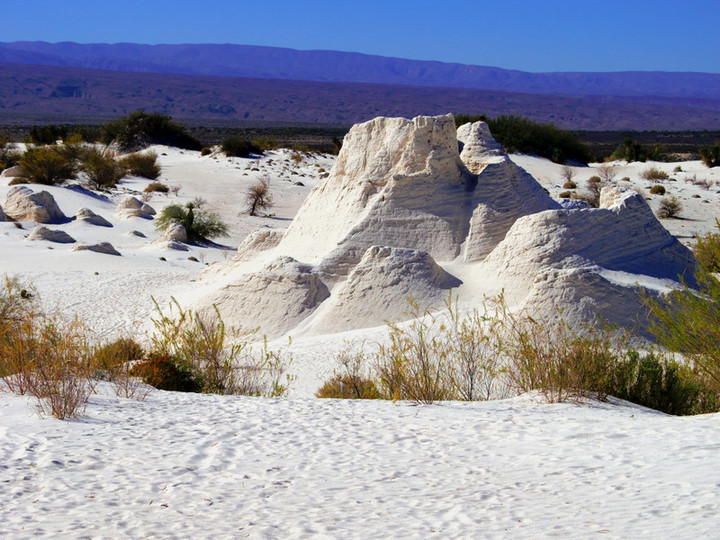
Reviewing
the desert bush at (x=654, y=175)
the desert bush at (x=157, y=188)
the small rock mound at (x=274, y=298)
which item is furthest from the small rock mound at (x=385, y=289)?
the desert bush at (x=654, y=175)

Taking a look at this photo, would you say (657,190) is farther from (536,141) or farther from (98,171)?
(98,171)

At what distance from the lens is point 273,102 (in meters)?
146

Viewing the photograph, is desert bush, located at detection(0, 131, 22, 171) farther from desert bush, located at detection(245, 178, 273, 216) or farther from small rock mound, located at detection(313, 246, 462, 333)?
small rock mound, located at detection(313, 246, 462, 333)

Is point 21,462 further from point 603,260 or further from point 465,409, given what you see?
point 603,260

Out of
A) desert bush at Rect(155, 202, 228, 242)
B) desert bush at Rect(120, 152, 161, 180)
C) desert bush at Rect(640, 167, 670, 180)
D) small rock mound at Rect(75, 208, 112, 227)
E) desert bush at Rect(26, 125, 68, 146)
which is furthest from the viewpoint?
desert bush at Rect(26, 125, 68, 146)

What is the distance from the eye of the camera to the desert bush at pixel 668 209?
2600cm

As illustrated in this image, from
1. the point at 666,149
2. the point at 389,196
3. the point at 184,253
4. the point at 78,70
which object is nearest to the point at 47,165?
the point at 184,253

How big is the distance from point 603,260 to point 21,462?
7.63 meters

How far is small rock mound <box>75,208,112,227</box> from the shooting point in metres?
22.3

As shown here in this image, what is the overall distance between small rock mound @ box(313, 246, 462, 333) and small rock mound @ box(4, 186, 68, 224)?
542 inches

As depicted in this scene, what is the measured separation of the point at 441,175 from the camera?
12102 millimetres

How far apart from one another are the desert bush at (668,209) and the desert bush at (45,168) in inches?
779

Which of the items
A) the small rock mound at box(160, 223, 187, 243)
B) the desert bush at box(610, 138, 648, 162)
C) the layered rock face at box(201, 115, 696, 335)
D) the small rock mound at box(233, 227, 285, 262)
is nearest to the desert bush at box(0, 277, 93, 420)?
the layered rock face at box(201, 115, 696, 335)

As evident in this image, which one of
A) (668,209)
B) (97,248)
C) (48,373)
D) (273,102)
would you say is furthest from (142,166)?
(273,102)
